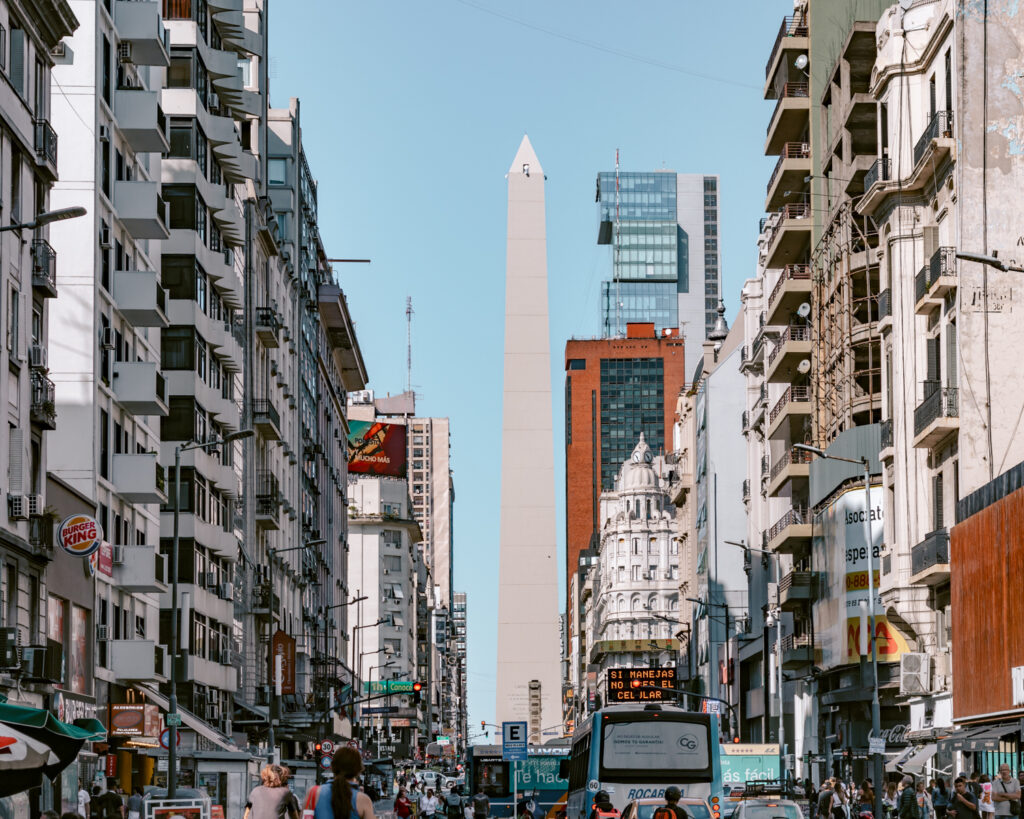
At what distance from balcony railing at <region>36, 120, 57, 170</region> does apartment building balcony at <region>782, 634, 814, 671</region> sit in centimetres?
3983

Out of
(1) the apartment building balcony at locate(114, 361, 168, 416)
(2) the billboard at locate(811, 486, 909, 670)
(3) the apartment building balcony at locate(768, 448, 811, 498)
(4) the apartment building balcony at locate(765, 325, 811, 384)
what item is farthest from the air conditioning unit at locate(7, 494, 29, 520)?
(4) the apartment building balcony at locate(765, 325, 811, 384)

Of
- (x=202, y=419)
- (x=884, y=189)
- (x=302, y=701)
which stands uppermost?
(x=884, y=189)

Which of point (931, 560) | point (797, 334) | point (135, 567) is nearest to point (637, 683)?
point (797, 334)

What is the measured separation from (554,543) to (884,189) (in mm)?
58965

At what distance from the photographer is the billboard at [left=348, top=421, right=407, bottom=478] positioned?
551 ft

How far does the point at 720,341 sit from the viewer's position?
420 feet

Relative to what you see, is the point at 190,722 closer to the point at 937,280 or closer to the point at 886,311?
the point at 886,311

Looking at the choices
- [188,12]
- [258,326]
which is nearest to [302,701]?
[258,326]

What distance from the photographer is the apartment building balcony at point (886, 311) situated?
55.8 meters

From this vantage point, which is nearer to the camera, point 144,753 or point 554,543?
point 144,753

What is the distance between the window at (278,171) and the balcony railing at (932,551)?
187 feet

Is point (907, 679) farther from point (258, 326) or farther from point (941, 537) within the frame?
point (258, 326)

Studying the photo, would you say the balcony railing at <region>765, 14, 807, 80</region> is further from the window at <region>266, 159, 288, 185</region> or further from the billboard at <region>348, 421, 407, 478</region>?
the billboard at <region>348, 421, 407, 478</region>

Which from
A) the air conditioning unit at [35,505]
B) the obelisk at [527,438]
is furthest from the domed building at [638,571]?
the air conditioning unit at [35,505]
